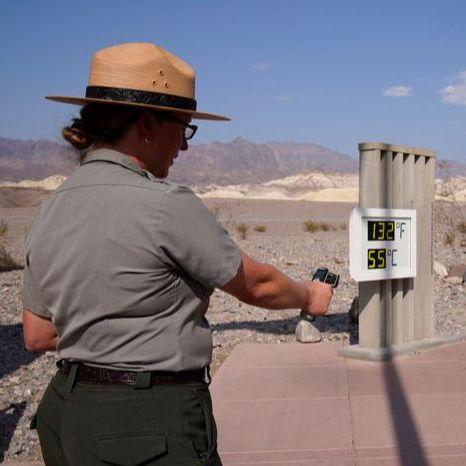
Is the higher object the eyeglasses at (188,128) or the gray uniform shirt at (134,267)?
the eyeglasses at (188,128)

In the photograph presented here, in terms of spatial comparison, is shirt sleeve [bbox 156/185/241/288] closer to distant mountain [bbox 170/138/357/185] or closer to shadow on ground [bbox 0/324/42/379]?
shadow on ground [bbox 0/324/42/379]

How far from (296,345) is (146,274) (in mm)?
6253

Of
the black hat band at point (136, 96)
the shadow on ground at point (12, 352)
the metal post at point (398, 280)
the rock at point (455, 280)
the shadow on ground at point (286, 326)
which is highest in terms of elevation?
the black hat band at point (136, 96)

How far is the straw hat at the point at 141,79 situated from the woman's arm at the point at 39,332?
2.14ft

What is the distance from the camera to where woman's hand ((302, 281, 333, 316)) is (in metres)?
2.72

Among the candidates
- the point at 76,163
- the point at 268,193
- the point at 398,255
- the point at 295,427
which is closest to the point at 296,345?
the point at 398,255

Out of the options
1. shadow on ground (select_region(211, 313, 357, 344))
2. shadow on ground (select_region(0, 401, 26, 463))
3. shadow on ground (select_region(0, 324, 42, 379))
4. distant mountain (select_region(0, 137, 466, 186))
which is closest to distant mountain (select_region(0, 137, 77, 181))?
distant mountain (select_region(0, 137, 466, 186))

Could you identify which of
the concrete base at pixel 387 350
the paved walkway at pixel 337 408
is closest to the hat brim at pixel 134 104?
the paved walkway at pixel 337 408

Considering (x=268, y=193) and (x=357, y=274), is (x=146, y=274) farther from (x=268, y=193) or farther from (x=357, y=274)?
(x=268, y=193)

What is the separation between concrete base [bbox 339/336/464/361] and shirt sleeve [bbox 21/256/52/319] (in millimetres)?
5272

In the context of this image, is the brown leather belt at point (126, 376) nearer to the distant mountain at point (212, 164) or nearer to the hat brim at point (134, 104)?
the hat brim at point (134, 104)

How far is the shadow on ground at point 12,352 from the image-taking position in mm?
7865

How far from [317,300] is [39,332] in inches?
33.1

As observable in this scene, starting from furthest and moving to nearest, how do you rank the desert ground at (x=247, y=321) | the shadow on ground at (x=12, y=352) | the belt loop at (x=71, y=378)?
the shadow on ground at (x=12, y=352) → the desert ground at (x=247, y=321) → the belt loop at (x=71, y=378)
